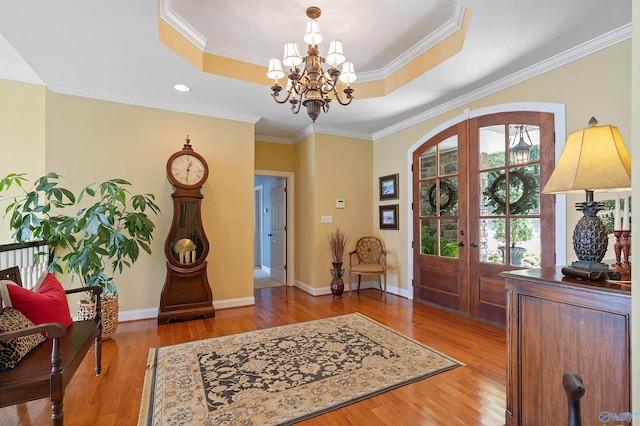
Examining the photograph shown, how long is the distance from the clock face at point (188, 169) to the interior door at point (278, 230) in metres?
2.04

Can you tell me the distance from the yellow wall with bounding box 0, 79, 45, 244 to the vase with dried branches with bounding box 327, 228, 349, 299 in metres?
3.75

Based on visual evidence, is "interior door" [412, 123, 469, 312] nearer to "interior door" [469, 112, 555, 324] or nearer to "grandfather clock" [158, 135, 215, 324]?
"interior door" [469, 112, 555, 324]

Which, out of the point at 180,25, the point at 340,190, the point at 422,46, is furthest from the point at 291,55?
the point at 340,190

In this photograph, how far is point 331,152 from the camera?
4.94m

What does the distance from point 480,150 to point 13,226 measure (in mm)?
4762

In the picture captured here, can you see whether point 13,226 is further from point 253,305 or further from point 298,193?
point 298,193

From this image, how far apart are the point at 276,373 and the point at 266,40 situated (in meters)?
2.98

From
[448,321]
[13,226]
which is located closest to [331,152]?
[448,321]

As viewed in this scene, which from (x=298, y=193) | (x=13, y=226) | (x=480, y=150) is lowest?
(x=13, y=226)

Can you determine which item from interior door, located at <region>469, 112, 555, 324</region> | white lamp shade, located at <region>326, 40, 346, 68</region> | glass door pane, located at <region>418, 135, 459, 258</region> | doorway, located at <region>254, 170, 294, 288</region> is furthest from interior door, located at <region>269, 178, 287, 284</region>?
white lamp shade, located at <region>326, 40, 346, 68</region>

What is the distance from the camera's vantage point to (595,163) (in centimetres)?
138

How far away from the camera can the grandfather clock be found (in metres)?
3.47

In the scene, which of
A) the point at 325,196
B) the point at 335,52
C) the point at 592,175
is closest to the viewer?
the point at 592,175

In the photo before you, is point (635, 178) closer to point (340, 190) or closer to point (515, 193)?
point (515, 193)
